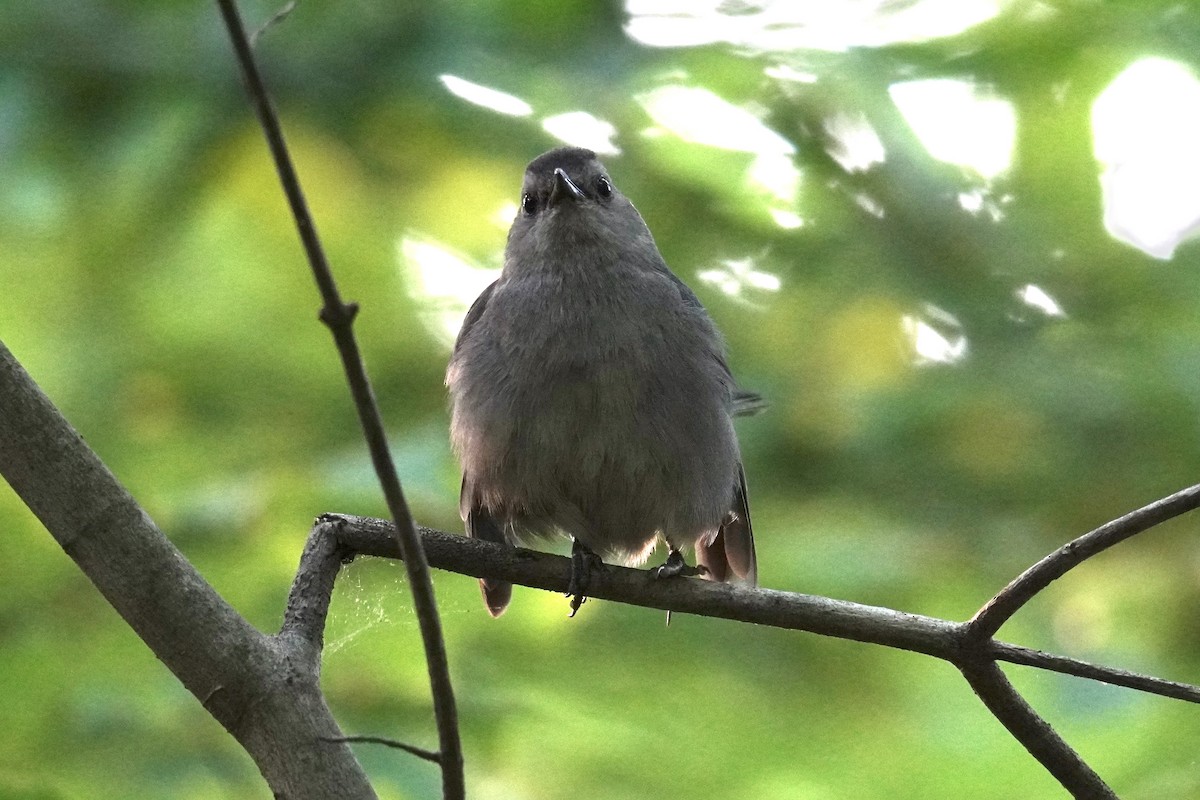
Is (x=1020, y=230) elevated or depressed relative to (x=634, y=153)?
depressed

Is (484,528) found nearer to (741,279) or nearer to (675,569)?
(675,569)

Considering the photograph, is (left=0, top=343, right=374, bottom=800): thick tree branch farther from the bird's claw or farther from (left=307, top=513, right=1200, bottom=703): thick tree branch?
the bird's claw

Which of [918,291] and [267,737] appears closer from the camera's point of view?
[267,737]

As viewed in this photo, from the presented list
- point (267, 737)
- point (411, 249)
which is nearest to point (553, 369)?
point (411, 249)

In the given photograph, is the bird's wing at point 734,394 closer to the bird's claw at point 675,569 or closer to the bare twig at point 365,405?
the bird's claw at point 675,569

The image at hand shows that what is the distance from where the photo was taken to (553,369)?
3221mm

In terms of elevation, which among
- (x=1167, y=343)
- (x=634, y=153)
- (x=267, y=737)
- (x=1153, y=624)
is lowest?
(x=267, y=737)

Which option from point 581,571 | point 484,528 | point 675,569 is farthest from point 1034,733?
point 484,528

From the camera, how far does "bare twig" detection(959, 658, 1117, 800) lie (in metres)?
2.31

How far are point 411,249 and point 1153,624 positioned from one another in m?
2.50

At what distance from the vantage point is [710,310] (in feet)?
13.8

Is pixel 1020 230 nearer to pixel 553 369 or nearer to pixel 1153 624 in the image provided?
pixel 1153 624

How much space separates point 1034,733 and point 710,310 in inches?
82.2

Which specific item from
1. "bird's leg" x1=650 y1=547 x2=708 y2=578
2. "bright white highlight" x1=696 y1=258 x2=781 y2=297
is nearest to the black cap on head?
"bright white highlight" x1=696 y1=258 x2=781 y2=297
